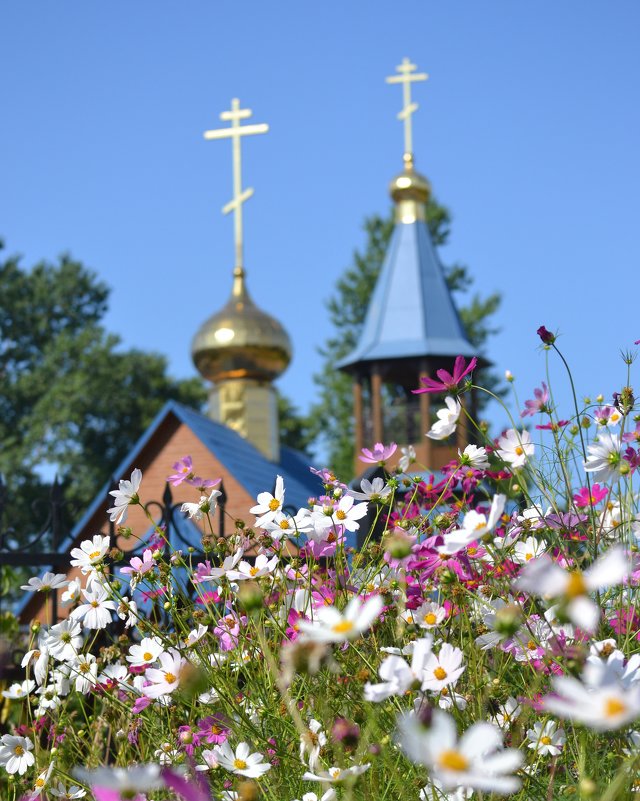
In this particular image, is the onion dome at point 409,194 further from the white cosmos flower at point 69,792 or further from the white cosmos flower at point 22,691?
the white cosmos flower at point 69,792

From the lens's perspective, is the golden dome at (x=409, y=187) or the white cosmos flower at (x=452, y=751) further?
the golden dome at (x=409, y=187)

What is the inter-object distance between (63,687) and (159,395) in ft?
91.0

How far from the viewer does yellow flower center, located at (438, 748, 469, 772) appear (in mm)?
1081

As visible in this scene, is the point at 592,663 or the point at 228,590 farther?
the point at 228,590

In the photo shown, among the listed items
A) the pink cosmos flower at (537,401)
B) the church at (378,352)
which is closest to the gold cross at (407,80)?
the church at (378,352)

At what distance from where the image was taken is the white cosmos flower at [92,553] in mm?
2396

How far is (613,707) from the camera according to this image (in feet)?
3.50

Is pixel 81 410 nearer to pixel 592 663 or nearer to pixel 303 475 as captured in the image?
pixel 303 475

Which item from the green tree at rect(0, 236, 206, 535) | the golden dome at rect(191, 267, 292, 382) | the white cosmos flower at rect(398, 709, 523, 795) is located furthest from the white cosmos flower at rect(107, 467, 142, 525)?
the green tree at rect(0, 236, 206, 535)

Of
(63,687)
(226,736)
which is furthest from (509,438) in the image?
(63,687)

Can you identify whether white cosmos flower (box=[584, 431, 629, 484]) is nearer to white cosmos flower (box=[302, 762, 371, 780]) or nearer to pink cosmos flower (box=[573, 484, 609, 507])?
pink cosmos flower (box=[573, 484, 609, 507])

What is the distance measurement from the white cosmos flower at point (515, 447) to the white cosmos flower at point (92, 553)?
917 millimetres

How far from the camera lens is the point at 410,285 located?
18.9 metres

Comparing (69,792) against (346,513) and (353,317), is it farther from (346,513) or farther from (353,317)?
(353,317)
